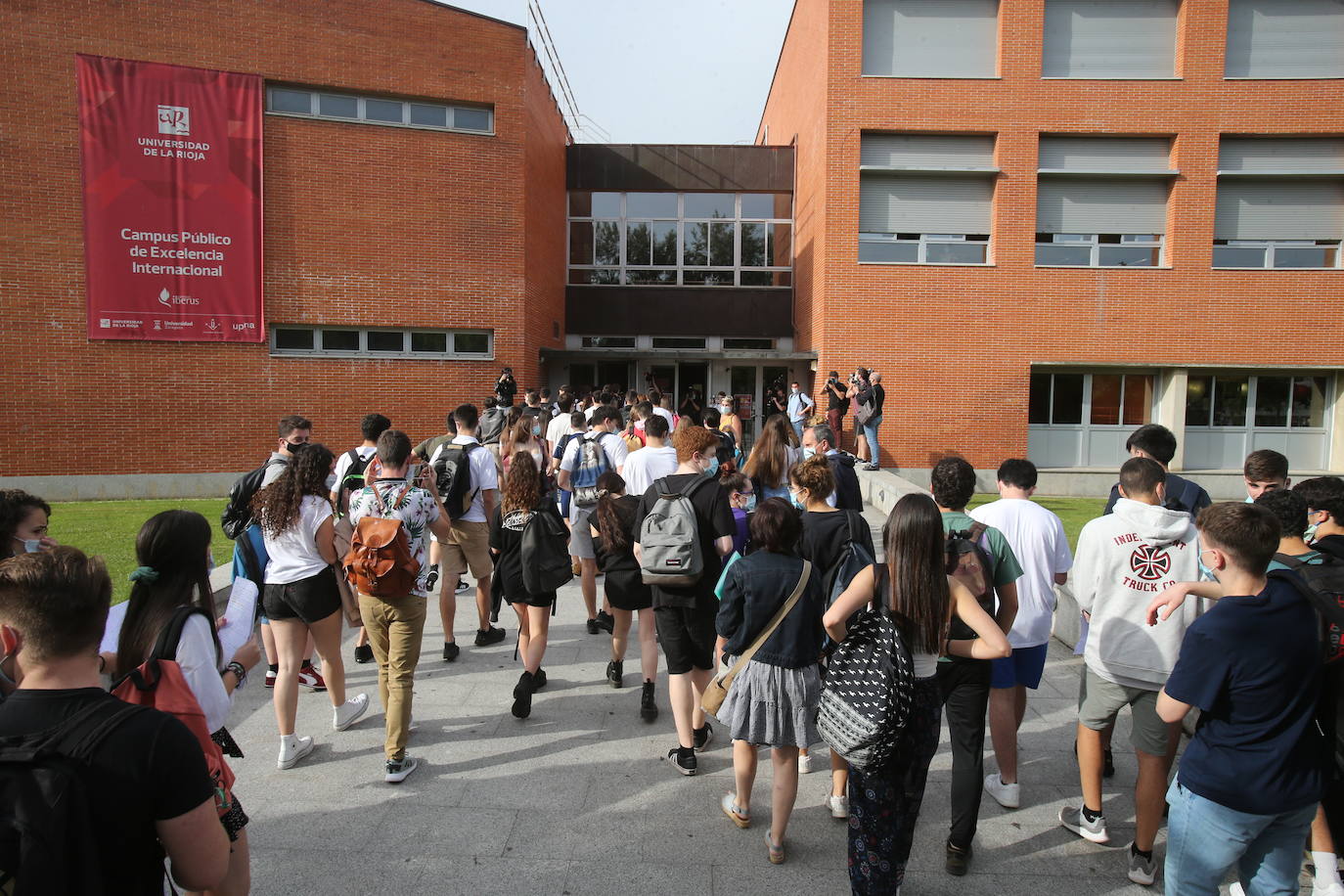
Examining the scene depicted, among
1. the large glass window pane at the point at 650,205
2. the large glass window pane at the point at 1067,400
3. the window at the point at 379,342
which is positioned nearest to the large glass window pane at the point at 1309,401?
the large glass window pane at the point at 1067,400

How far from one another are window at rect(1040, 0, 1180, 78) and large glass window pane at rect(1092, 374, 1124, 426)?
6.46 metres

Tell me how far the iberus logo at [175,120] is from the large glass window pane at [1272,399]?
23217mm

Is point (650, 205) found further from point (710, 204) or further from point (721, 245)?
point (721, 245)

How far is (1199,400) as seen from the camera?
55.3 ft

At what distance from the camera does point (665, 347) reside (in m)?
21.5

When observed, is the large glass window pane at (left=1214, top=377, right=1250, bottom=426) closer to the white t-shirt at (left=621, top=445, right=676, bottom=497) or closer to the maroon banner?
the white t-shirt at (left=621, top=445, right=676, bottom=497)

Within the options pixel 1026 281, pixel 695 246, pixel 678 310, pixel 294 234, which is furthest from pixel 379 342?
pixel 1026 281

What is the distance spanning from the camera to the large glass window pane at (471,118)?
15984 mm

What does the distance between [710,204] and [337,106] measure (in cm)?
1013

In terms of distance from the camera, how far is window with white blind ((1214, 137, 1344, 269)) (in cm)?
1593

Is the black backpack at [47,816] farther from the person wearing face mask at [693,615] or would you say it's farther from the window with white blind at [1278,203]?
the window with white blind at [1278,203]

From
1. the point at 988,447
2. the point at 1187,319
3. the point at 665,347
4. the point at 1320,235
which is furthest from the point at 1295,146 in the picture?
the point at 665,347

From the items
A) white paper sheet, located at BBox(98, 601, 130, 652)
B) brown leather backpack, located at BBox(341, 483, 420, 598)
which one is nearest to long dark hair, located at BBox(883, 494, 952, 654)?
brown leather backpack, located at BBox(341, 483, 420, 598)

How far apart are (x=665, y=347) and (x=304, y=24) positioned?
11.3 m
